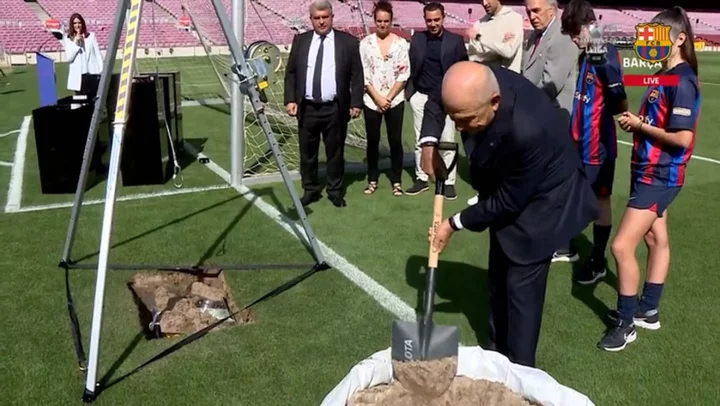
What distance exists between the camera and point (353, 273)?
5160 millimetres

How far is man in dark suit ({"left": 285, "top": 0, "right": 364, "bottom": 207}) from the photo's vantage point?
6.43 meters

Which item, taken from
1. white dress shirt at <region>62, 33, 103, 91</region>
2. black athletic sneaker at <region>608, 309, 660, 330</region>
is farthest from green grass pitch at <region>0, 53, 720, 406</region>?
white dress shirt at <region>62, 33, 103, 91</region>

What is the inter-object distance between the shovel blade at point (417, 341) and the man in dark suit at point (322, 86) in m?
3.77

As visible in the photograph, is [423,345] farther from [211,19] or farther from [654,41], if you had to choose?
[211,19]

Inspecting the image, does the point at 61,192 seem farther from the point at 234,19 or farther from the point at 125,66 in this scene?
the point at 125,66

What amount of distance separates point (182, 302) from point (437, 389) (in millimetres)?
2089

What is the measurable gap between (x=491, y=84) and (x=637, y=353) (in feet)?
7.18

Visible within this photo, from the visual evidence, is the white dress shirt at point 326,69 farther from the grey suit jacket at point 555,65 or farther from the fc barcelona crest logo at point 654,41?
the fc barcelona crest logo at point 654,41

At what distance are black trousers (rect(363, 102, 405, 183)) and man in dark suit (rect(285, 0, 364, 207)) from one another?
21.6 inches

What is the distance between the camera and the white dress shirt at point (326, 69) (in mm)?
6426

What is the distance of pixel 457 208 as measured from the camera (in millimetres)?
6984

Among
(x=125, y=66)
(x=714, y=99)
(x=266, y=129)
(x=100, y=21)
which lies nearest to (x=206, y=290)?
(x=266, y=129)

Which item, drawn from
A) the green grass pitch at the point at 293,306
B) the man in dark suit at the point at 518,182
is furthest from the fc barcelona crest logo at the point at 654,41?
the green grass pitch at the point at 293,306

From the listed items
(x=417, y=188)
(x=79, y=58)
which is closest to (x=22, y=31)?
(x=79, y=58)
